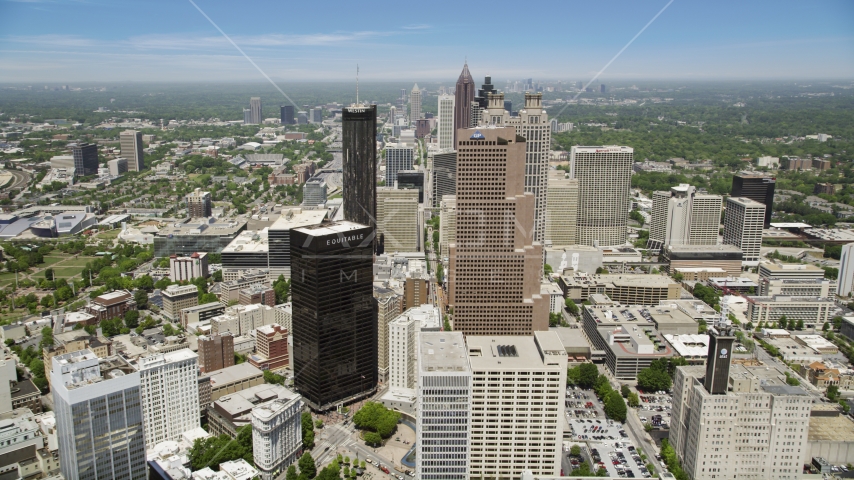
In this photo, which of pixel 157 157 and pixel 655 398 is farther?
pixel 157 157

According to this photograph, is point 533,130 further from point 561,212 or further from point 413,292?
point 413,292

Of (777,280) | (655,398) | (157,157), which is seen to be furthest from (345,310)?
(157,157)

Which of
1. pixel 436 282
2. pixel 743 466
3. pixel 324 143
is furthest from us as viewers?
pixel 324 143

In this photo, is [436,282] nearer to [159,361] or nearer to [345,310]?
[345,310]

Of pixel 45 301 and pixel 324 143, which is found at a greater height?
pixel 324 143

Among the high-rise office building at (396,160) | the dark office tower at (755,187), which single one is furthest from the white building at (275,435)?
the dark office tower at (755,187)

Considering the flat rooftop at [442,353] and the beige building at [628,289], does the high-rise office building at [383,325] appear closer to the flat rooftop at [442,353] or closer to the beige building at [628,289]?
the flat rooftop at [442,353]

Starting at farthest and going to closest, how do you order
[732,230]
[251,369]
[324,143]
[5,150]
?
[324,143]
[5,150]
[732,230]
[251,369]
